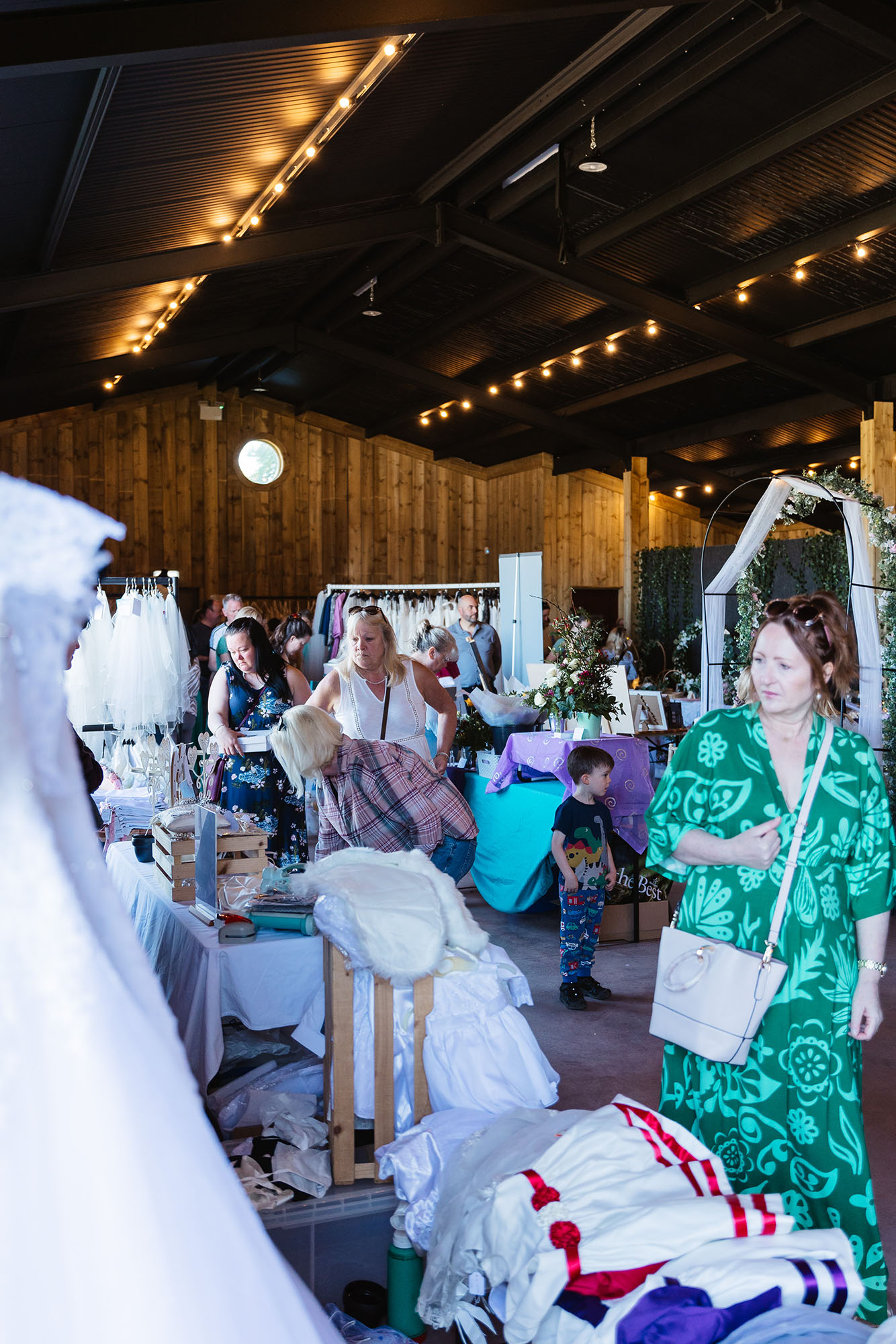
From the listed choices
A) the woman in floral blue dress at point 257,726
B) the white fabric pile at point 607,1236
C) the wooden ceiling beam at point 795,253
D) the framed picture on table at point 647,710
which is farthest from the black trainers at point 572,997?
the wooden ceiling beam at point 795,253

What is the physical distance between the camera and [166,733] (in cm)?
700

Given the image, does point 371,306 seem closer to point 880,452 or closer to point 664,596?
point 880,452

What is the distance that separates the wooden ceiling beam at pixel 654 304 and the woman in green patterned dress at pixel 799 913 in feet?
22.2

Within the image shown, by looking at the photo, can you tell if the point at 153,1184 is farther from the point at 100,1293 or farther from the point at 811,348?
the point at 811,348

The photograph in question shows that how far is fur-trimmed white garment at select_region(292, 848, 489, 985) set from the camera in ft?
7.77

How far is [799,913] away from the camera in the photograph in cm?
199

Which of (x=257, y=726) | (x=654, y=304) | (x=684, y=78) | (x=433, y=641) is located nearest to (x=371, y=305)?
(x=654, y=304)

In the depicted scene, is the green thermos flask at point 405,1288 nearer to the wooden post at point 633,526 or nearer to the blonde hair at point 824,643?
the blonde hair at point 824,643

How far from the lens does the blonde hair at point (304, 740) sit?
10.1 ft

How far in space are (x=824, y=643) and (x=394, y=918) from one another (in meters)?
1.10

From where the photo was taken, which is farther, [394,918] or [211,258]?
[211,258]

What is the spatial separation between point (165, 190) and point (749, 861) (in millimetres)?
5401

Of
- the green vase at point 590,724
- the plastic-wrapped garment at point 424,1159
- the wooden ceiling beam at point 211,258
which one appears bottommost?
the plastic-wrapped garment at point 424,1159

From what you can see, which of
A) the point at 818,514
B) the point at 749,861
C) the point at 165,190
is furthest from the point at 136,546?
the point at 749,861
